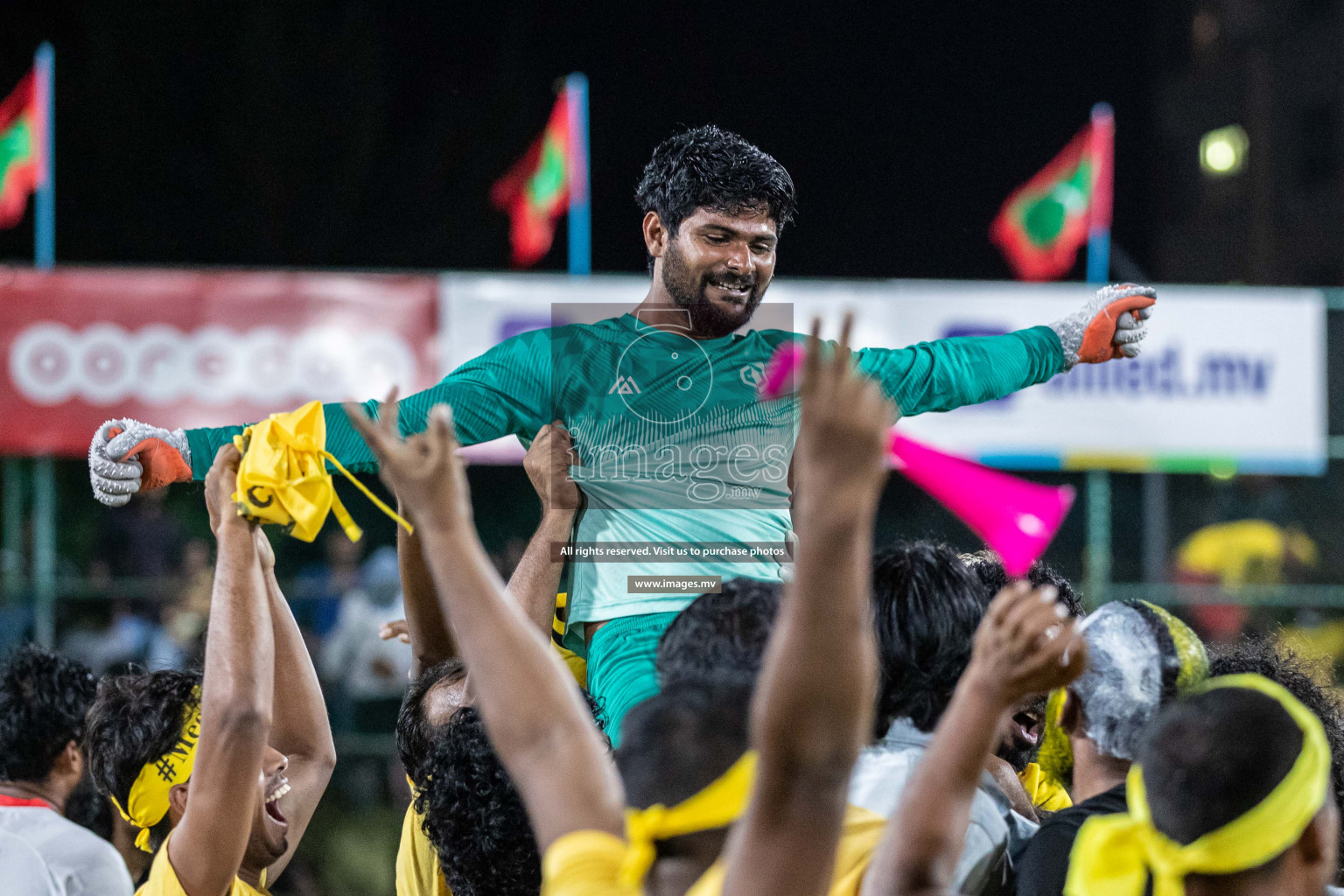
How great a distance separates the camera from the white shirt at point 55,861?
3422 millimetres

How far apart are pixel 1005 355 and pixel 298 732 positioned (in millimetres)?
1853

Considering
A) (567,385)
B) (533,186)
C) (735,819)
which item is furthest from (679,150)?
(533,186)

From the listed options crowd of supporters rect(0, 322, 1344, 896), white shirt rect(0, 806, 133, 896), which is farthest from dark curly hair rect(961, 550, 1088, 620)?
white shirt rect(0, 806, 133, 896)

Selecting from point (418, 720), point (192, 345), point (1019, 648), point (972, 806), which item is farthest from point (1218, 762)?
point (192, 345)

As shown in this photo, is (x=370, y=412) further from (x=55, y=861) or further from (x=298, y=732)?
(x=55, y=861)

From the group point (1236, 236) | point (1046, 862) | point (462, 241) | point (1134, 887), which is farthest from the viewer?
point (1236, 236)

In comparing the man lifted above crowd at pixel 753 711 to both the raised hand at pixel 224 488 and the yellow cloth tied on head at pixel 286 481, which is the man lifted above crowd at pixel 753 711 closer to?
the yellow cloth tied on head at pixel 286 481

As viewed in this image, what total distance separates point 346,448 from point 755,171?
1.11 metres

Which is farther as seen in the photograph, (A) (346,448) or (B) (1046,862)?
(A) (346,448)

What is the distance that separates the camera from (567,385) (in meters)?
3.31

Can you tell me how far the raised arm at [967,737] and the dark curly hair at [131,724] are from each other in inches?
79.9

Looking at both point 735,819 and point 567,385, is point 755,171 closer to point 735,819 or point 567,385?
point 567,385

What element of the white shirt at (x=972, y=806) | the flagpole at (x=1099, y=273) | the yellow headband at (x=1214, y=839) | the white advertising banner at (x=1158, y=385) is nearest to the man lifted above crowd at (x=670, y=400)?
the white shirt at (x=972, y=806)

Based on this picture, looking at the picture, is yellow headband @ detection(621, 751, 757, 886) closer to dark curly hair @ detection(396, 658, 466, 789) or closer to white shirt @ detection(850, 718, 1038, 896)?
white shirt @ detection(850, 718, 1038, 896)
